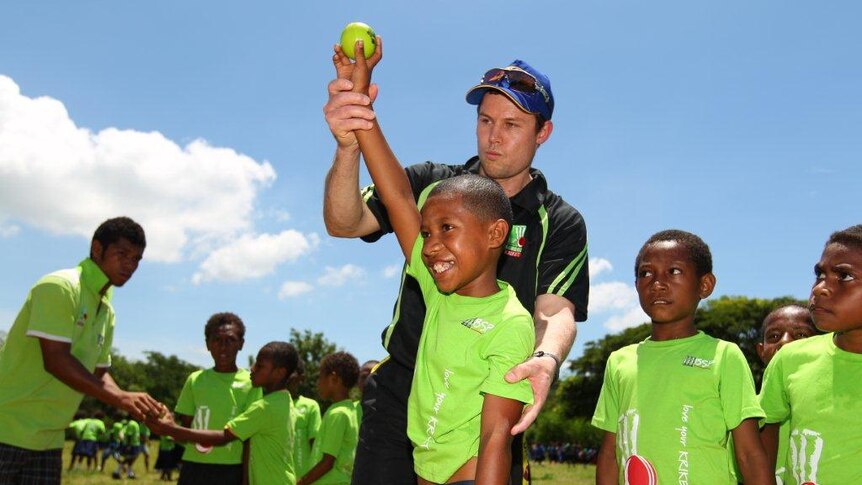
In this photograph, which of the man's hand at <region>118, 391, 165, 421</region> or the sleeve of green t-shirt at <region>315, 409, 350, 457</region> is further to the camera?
the sleeve of green t-shirt at <region>315, 409, 350, 457</region>

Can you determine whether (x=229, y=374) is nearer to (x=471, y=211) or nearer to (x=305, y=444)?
(x=305, y=444)

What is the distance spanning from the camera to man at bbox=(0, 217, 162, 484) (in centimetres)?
600

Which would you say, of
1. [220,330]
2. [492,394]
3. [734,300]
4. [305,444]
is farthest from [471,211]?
[734,300]

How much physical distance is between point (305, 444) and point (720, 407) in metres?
8.07

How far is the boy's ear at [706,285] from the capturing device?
472 cm

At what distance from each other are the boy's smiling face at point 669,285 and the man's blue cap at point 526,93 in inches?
43.2

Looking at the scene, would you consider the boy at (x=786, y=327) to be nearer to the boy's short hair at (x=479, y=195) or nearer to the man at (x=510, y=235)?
the man at (x=510, y=235)

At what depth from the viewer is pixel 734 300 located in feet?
162

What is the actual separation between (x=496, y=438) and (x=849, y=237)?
269 centimetres

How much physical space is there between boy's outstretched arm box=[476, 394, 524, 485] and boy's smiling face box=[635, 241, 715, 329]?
187 centimetres

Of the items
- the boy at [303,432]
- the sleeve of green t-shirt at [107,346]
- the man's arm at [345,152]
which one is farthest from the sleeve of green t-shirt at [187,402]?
the man's arm at [345,152]

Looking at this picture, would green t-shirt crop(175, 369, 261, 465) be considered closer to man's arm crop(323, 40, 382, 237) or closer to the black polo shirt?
the black polo shirt

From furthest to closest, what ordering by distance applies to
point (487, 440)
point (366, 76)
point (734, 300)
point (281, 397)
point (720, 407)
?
point (734, 300), point (281, 397), point (720, 407), point (366, 76), point (487, 440)

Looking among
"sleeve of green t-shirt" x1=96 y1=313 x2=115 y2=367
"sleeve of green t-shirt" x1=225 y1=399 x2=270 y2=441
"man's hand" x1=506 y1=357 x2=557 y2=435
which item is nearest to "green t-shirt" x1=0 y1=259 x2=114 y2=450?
"sleeve of green t-shirt" x1=96 y1=313 x2=115 y2=367
